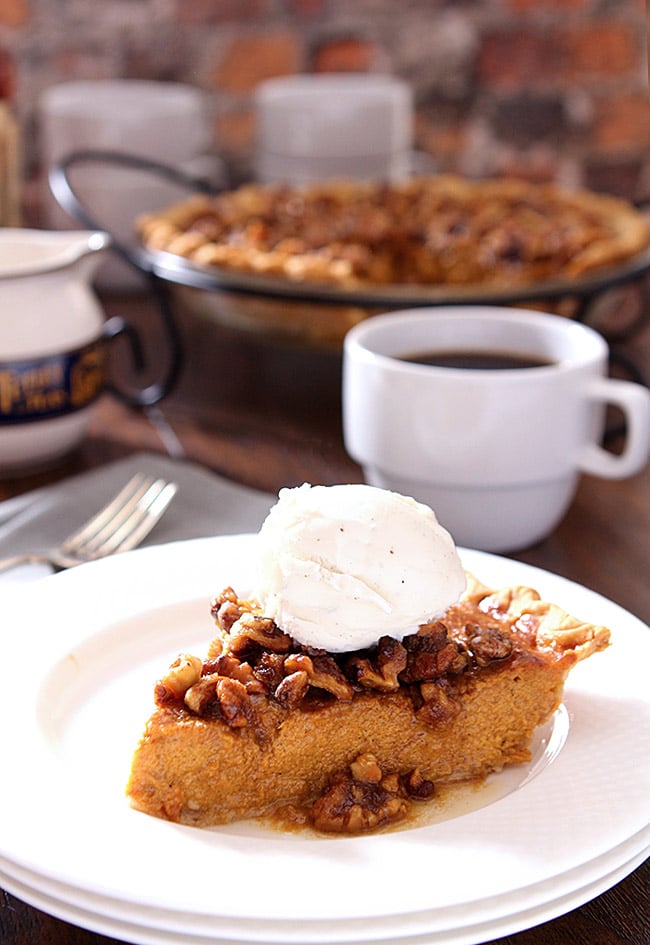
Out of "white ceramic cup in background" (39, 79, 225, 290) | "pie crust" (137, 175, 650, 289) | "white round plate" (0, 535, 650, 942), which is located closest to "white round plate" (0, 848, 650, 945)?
"white round plate" (0, 535, 650, 942)

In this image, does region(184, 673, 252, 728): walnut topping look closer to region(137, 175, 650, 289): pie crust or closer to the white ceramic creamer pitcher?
the white ceramic creamer pitcher

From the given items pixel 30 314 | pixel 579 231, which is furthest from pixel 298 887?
pixel 579 231

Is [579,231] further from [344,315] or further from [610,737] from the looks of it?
[610,737]

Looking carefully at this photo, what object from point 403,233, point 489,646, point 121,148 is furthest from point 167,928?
point 121,148

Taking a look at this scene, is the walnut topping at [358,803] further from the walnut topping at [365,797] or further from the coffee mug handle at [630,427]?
the coffee mug handle at [630,427]

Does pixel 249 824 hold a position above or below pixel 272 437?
above

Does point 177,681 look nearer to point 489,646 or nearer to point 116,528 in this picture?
point 489,646

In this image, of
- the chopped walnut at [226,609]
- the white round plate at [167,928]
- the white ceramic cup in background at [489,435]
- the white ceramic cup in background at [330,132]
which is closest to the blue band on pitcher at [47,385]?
the white ceramic cup in background at [489,435]

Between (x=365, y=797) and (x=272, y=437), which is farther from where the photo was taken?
(x=272, y=437)
